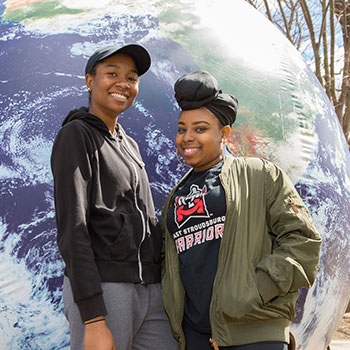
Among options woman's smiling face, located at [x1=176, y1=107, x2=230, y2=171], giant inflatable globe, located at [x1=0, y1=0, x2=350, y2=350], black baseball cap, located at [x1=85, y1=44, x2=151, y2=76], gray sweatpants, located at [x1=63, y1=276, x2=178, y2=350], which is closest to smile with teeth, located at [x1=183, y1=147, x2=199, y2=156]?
woman's smiling face, located at [x1=176, y1=107, x2=230, y2=171]

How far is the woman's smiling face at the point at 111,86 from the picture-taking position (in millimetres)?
2105

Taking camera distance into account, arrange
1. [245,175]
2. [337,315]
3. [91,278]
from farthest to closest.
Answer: [337,315] → [245,175] → [91,278]

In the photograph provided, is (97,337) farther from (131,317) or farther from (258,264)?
(258,264)

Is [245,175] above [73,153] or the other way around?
the other way around

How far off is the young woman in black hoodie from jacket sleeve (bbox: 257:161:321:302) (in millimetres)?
486

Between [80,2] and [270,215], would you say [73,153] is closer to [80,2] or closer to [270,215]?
[270,215]

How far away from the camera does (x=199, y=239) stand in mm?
2037

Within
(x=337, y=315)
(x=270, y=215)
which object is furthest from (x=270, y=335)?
(x=337, y=315)

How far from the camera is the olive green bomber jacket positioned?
6.16 feet

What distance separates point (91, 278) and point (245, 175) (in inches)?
30.3

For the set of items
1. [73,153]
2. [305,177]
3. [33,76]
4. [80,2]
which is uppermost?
[80,2]

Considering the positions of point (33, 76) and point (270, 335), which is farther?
point (33, 76)

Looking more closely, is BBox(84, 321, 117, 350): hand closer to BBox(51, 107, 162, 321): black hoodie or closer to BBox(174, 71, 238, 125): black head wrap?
BBox(51, 107, 162, 321): black hoodie

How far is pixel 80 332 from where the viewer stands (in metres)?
1.88
